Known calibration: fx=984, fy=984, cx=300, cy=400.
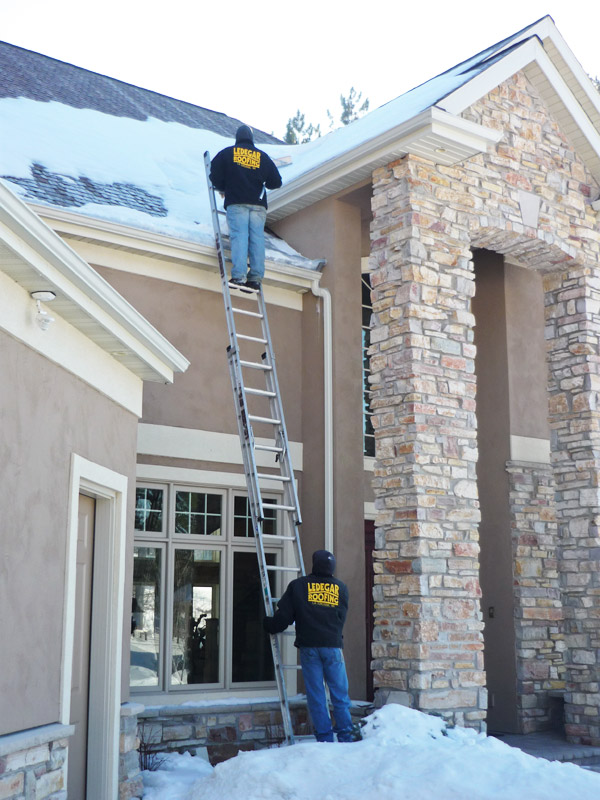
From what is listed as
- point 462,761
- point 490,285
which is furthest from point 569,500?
point 462,761

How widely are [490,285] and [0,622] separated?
9070mm

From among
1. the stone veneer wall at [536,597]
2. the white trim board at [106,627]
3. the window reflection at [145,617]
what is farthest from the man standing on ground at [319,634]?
the stone veneer wall at [536,597]

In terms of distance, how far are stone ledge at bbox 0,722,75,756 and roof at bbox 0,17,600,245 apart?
5.41 meters

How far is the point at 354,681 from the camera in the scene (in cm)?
1031

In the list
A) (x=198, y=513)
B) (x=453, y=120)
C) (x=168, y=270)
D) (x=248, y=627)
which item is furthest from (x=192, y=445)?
(x=453, y=120)

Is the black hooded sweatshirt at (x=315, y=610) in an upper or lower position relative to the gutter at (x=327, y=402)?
lower

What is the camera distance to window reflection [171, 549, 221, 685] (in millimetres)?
9867

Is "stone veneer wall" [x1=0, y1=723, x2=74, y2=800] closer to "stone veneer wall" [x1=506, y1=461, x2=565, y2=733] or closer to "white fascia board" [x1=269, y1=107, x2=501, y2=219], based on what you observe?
"white fascia board" [x1=269, y1=107, x2=501, y2=219]

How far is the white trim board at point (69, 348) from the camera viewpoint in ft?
18.6

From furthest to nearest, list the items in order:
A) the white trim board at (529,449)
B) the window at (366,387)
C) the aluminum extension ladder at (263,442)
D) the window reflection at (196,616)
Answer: the white trim board at (529,449)
the window at (366,387)
the window reflection at (196,616)
the aluminum extension ladder at (263,442)

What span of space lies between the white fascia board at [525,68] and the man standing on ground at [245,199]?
2.16 metres

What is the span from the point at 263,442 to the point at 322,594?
9.90ft

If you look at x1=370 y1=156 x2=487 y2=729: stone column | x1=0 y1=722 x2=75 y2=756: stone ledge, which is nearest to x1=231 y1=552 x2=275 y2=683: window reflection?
x1=370 y1=156 x2=487 y2=729: stone column

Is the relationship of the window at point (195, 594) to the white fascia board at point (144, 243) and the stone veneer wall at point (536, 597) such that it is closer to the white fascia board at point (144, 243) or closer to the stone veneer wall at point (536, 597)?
the white fascia board at point (144, 243)
